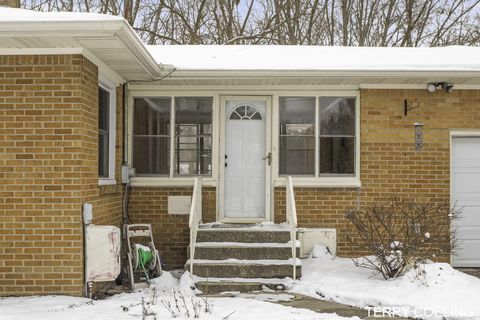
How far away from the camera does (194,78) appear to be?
8797mm

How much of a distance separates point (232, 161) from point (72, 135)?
129 inches

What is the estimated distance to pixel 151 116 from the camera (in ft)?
31.8

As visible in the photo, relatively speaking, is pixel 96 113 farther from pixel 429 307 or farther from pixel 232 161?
pixel 429 307

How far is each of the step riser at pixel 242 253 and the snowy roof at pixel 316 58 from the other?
2658mm

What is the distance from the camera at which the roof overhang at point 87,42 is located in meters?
5.99

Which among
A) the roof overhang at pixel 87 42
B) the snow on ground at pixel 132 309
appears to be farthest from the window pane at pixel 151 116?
the snow on ground at pixel 132 309

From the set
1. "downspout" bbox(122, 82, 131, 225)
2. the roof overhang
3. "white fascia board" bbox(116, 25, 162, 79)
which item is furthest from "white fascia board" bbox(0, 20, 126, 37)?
"downspout" bbox(122, 82, 131, 225)

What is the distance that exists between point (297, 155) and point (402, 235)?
2.13 metres

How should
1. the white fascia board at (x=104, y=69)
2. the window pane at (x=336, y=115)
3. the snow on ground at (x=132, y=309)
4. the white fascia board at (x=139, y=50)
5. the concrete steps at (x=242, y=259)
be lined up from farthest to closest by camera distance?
1. the window pane at (x=336, y=115)
2. the concrete steps at (x=242, y=259)
3. the white fascia board at (x=104, y=69)
4. the white fascia board at (x=139, y=50)
5. the snow on ground at (x=132, y=309)

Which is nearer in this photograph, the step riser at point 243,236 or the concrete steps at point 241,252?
the concrete steps at point 241,252

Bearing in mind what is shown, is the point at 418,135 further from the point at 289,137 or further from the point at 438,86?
the point at 289,137

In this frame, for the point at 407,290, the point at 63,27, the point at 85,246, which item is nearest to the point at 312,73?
the point at 407,290

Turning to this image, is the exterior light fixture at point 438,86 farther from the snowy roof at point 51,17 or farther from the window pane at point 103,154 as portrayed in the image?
the snowy roof at point 51,17

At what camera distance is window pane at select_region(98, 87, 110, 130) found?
8.38m
